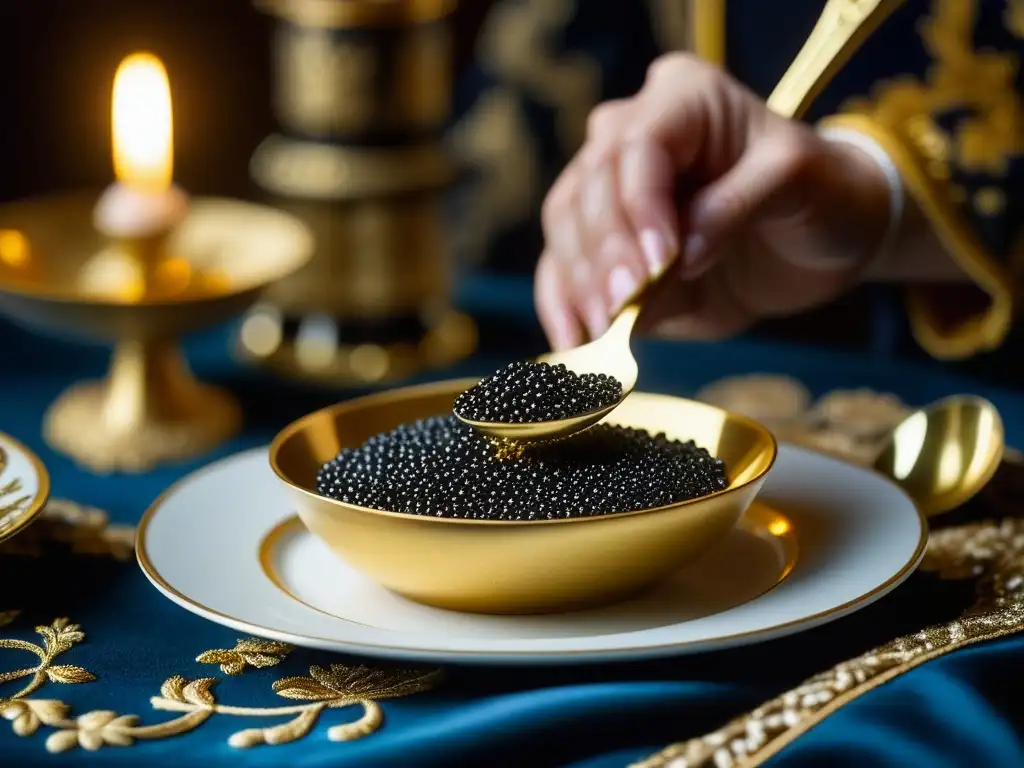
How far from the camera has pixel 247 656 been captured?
1.61ft

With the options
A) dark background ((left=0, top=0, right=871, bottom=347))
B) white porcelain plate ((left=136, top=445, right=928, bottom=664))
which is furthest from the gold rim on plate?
dark background ((left=0, top=0, right=871, bottom=347))

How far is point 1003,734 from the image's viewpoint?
438mm

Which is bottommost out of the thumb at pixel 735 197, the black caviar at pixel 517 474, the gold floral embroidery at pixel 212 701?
the gold floral embroidery at pixel 212 701

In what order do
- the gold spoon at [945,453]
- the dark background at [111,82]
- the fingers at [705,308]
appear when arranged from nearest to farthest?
the gold spoon at [945,453], the fingers at [705,308], the dark background at [111,82]

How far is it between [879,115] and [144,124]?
0.51 meters

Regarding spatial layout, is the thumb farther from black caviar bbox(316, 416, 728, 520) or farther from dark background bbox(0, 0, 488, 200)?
dark background bbox(0, 0, 488, 200)

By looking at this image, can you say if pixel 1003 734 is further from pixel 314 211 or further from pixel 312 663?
pixel 314 211

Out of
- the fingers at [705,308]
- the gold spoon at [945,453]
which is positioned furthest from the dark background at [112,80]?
the gold spoon at [945,453]

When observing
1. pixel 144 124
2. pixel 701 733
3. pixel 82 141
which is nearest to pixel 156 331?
pixel 144 124

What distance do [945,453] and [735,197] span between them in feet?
0.58

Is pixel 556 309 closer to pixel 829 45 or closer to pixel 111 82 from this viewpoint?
pixel 829 45

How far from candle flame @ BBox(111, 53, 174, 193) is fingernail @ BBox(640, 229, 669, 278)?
1.22 feet

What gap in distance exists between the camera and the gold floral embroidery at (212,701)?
0.43 metres

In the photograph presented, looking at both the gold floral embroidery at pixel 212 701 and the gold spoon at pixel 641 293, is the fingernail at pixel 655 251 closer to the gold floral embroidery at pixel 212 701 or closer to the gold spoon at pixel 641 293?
the gold spoon at pixel 641 293
